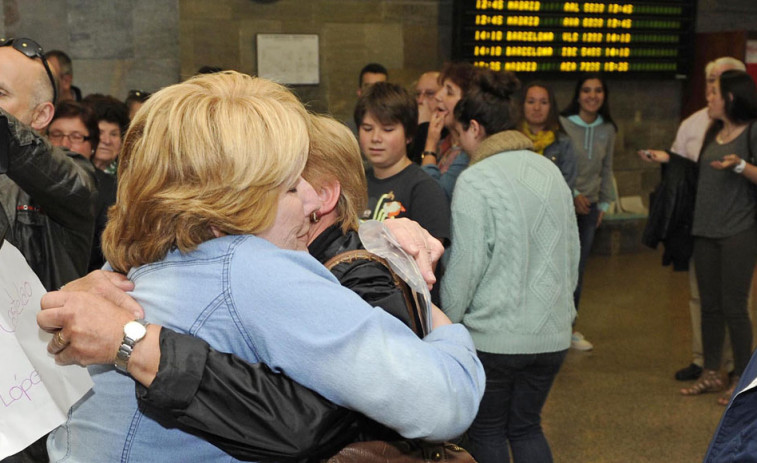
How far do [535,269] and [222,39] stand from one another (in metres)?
5.19

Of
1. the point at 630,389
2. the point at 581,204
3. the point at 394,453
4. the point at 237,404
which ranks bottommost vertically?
the point at 630,389

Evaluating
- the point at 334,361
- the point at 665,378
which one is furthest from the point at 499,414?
the point at 665,378

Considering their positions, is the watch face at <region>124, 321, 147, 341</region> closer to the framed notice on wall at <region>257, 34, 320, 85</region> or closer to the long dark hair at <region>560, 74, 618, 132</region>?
the long dark hair at <region>560, 74, 618, 132</region>

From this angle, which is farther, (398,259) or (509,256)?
(509,256)

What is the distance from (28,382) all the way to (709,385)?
14.5ft

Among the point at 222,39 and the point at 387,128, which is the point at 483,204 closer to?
the point at 387,128

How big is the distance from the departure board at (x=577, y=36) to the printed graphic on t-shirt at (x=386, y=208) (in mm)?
4746

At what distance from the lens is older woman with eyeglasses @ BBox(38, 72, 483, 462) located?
1.36 m

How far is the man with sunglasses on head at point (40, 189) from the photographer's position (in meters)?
2.39

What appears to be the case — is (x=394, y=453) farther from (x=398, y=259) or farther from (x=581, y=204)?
(x=581, y=204)

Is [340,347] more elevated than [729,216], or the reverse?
[340,347]

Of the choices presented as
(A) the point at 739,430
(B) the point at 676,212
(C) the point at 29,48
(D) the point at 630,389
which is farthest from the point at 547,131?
(A) the point at 739,430

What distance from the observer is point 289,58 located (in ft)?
25.7

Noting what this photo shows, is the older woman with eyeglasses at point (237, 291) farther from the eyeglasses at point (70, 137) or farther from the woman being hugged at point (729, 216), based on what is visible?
the woman being hugged at point (729, 216)
